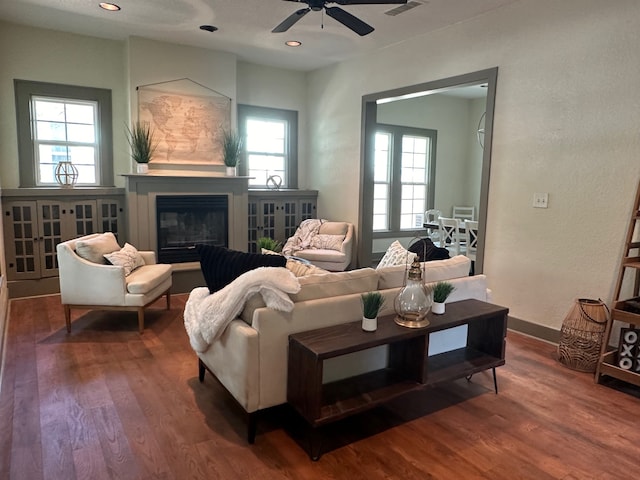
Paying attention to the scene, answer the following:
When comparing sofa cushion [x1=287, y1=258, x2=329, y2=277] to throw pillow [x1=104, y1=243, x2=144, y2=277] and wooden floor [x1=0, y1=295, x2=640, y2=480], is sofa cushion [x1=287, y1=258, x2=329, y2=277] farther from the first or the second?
throw pillow [x1=104, y1=243, x2=144, y2=277]

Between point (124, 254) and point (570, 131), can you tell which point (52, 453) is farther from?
point (570, 131)

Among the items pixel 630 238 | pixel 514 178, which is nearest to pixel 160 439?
pixel 630 238

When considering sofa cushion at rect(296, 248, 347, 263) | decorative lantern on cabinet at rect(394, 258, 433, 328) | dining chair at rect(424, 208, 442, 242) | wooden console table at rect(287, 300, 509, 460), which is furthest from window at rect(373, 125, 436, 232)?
decorative lantern on cabinet at rect(394, 258, 433, 328)

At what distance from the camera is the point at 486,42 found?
13.9 feet

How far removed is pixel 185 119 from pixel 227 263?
3577mm

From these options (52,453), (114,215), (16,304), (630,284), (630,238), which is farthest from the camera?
(114,215)

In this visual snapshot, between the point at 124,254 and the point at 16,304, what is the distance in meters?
1.64

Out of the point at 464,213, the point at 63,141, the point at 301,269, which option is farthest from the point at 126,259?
the point at 464,213

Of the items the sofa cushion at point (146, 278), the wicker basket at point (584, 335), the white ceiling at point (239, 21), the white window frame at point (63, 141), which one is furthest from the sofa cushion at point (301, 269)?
the white window frame at point (63, 141)

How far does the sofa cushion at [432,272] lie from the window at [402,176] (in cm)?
425

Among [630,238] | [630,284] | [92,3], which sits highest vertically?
[92,3]

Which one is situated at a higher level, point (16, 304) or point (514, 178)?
point (514, 178)

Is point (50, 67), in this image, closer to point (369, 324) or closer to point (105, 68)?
point (105, 68)

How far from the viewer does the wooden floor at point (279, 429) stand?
2152 mm
